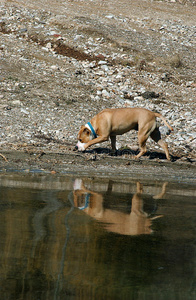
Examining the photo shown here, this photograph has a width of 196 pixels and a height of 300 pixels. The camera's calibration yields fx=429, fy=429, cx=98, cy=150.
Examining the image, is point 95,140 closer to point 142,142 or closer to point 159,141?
point 142,142

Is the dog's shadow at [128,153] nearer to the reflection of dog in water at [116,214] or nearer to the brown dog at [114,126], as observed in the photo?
the brown dog at [114,126]

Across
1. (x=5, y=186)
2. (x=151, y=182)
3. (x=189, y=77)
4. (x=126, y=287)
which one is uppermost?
(x=126, y=287)

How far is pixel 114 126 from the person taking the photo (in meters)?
9.19

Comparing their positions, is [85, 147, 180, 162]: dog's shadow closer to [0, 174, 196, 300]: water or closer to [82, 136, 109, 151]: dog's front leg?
[82, 136, 109, 151]: dog's front leg

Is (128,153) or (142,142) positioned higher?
(142,142)

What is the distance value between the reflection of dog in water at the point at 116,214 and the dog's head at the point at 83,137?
2.79m

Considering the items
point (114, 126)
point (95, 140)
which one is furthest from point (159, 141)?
point (95, 140)

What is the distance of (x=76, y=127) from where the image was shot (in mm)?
10742

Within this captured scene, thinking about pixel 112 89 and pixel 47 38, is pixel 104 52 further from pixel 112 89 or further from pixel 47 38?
pixel 112 89

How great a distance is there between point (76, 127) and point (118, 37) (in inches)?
372

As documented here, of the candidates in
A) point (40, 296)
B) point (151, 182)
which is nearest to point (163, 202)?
point (151, 182)

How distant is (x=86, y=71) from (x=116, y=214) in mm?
10705

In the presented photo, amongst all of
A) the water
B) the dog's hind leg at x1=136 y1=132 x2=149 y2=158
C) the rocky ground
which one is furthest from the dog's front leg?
the water

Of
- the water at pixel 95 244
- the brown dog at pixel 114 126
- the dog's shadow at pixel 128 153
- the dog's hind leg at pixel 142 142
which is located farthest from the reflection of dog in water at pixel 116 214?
the dog's shadow at pixel 128 153
